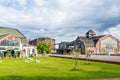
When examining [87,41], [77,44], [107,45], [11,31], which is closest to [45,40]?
[77,44]

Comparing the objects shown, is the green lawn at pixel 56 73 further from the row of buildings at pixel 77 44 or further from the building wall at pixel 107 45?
the building wall at pixel 107 45

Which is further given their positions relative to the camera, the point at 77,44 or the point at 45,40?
the point at 45,40

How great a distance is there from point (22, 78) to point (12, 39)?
139ft

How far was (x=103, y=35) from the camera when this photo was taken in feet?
288

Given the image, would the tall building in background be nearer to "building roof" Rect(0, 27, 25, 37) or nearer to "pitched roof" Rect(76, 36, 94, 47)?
"building roof" Rect(0, 27, 25, 37)

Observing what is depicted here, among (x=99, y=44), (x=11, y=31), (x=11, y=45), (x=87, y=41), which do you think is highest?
(x=11, y=31)

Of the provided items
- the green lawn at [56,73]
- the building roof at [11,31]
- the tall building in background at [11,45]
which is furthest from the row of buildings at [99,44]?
the green lawn at [56,73]

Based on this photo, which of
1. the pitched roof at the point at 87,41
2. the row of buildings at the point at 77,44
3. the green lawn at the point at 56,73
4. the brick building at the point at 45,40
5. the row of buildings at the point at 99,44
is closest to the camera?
the green lawn at the point at 56,73

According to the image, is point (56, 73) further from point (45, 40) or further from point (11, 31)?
point (45, 40)

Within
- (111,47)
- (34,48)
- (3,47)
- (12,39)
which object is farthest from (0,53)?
(111,47)

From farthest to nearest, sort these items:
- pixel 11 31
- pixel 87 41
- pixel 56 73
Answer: pixel 87 41 → pixel 11 31 → pixel 56 73

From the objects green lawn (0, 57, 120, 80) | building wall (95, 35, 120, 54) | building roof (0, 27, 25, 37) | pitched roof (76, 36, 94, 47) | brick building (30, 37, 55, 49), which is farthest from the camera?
brick building (30, 37, 55, 49)

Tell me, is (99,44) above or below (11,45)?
above

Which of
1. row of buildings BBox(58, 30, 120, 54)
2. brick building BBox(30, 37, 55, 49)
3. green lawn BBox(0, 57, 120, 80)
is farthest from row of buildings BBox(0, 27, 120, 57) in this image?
green lawn BBox(0, 57, 120, 80)
